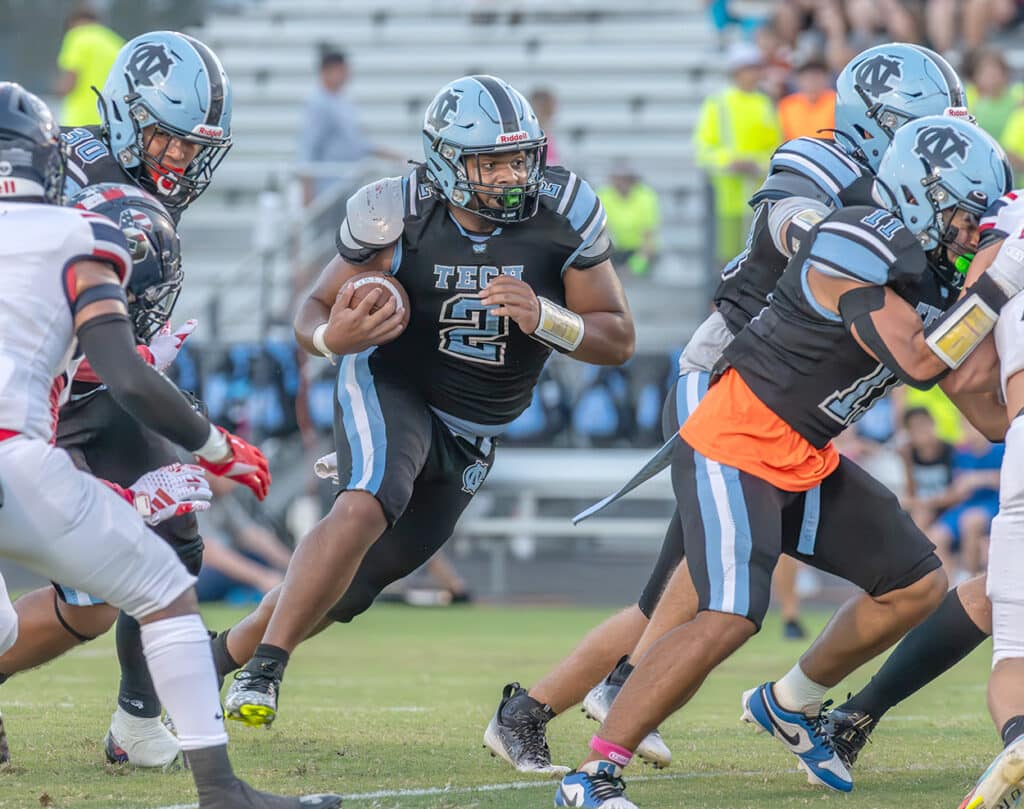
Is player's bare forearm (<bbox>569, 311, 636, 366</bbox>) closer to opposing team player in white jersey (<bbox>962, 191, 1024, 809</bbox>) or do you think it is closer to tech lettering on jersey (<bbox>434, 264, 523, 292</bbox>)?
tech lettering on jersey (<bbox>434, 264, 523, 292</bbox>)

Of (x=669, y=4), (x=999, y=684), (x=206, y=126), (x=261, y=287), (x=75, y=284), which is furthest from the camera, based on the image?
(x=669, y=4)

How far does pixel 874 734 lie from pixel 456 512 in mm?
1771

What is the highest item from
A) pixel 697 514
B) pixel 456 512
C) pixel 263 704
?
pixel 697 514

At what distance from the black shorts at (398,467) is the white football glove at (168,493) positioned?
55cm

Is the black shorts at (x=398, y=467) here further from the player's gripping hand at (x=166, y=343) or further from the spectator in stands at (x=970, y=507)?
the spectator in stands at (x=970, y=507)

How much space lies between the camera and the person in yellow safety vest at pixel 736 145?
1222 centimetres

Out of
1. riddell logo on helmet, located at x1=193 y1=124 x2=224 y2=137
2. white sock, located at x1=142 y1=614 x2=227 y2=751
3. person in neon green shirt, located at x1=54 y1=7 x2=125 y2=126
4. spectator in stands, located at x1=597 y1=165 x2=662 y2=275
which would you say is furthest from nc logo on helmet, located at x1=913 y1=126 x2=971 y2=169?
person in neon green shirt, located at x1=54 y1=7 x2=125 y2=126

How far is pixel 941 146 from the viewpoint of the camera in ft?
14.9

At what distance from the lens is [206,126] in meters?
5.33

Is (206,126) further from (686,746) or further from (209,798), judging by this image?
(686,746)

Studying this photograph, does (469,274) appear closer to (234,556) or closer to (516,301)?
(516,301)

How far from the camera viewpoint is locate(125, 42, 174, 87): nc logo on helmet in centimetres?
534

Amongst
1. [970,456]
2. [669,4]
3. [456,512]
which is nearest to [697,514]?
[456,512]

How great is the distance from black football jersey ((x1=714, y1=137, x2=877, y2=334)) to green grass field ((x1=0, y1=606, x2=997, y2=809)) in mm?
1522
